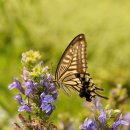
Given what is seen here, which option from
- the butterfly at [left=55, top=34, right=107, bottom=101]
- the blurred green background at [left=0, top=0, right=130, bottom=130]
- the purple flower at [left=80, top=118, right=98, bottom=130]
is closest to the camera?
the purple flower at [left=80, top=118, right=98, bottom=130]

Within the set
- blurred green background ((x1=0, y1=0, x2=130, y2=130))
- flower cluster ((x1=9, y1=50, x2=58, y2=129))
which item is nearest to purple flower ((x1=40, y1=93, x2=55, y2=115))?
flower cluster ((x1=9, y1=50, x2=58, y2=129))

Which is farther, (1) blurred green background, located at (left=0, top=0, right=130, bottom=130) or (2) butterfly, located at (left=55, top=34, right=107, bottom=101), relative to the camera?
(1) blurred green background, located at (left=0, top=0, right=130, bottom=130)

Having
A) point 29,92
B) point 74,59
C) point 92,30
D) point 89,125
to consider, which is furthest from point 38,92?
point 92,30

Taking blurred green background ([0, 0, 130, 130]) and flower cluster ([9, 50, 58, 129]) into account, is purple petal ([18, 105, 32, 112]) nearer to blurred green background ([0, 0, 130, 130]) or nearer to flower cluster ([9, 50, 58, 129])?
flower cluster ([9, 50, 58, 129])

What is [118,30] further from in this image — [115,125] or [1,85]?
[115,125]

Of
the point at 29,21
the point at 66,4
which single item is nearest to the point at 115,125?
the point at 29,21

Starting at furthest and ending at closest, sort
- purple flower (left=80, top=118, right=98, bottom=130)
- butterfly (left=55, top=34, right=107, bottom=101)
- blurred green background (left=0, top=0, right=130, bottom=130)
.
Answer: blurred green background (left=0, top=0, right=130, bottom=130), butterfly (left=55, top=34, right=107, bottom=101), purple flower (left=80, top=118, right=98, bottom=130)

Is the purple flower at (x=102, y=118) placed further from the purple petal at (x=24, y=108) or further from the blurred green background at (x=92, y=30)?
the blurred green background at (x=92, y=30)

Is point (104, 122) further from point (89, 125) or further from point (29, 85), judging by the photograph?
point (29, 85)
